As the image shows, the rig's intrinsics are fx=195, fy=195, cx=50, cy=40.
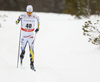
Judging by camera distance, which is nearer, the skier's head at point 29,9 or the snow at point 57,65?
the snow at point 57,65

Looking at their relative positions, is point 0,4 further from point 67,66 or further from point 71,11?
point 67,66

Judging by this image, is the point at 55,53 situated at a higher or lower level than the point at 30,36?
→ lower

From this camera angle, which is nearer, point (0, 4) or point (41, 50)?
point (41, 50)

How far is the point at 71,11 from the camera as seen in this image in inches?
779

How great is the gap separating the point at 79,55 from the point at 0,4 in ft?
138

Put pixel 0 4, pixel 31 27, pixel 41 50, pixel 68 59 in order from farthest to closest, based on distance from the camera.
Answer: pixel 0 4 < pixel 41 50 < pixel 68 59 < pixel 31 27

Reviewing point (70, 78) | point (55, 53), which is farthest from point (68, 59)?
point (70, 78)

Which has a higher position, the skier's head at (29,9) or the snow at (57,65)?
the skier's head at (29,9)

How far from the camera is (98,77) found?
5.88m

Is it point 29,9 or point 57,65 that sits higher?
point 29,9

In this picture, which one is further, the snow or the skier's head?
the skier's head

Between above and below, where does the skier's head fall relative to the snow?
above

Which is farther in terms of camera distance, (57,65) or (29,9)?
(57,65)

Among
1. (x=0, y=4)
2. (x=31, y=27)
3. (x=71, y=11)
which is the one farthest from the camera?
(x=0, y=4)
